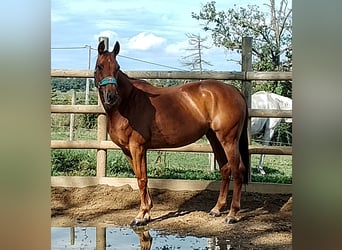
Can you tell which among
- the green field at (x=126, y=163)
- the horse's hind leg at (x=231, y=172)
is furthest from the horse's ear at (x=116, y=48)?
the horse's hind leg at (x=231, y=172)

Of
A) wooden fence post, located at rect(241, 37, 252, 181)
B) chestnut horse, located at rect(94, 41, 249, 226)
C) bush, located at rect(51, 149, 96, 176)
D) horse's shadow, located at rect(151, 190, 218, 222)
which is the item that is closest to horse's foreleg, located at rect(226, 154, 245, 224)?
chestnut horse, located at rect(94, 41, 249, 226)

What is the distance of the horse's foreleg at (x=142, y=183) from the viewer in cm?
254

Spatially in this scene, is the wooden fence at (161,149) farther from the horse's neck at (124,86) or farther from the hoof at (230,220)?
the hoof at (230,220)

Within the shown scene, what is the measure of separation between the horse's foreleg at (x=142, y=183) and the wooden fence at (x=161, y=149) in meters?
0.21

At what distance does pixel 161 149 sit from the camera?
2.72 metres

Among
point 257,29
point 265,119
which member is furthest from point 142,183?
point 257,29

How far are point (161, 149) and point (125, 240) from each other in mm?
557

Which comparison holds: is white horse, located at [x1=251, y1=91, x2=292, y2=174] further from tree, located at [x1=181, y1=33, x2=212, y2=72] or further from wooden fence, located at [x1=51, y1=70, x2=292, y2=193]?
tree, located at [x1=181, y1=33, x2=212, y2=72]

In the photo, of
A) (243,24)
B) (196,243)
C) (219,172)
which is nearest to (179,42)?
(243,24)

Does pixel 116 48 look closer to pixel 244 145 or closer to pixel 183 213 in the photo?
pixel 244 145
